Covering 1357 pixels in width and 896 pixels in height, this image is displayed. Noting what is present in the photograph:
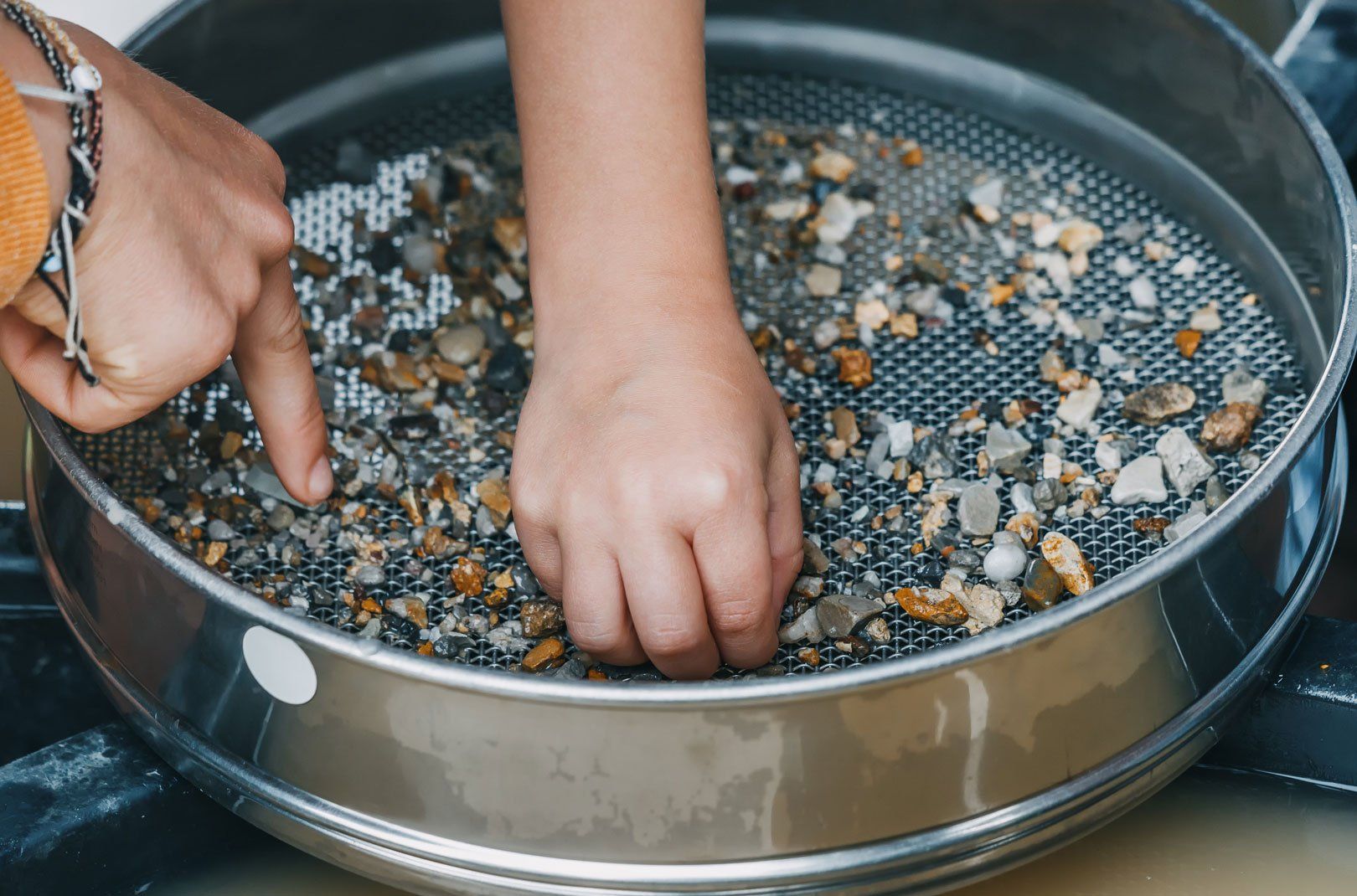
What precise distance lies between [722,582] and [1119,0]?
1.28 feet

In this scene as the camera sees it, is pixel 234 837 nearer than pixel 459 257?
Yes

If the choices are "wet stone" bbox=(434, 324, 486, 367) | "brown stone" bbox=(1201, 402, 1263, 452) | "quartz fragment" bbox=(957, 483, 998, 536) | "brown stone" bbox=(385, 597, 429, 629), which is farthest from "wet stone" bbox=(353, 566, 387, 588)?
"brown stone" bbox=(1201, 402, 1263, 452)

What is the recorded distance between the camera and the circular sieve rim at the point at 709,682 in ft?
1.06

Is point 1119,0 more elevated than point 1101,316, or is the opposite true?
point 1119,0

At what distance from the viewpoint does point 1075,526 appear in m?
0.50

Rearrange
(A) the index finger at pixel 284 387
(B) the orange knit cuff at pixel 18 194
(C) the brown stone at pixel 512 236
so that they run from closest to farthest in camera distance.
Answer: (B) the orange knit cuff at pixel 18 194, (A) the index finger at pixel 284 387, (C) the brown stone at pixel 512 236

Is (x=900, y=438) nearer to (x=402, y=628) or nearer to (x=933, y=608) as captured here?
(x=933, y=608)

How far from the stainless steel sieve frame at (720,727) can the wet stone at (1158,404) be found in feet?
0.21

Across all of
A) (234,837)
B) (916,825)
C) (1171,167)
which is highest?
(1171,167)

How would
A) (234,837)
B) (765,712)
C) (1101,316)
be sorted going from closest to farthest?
(765,712) < (234,837) < (1101,316)

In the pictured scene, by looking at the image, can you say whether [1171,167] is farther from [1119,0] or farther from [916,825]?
[916,825]

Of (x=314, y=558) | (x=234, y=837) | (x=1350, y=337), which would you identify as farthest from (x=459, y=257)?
(x=1350, y=337)

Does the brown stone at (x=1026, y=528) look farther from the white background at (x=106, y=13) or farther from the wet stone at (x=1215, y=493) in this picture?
the white background at (x=106, y=13)

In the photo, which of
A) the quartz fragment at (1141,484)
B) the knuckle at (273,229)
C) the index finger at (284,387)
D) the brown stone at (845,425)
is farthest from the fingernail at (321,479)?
the quartz fragment at (1141,484)
